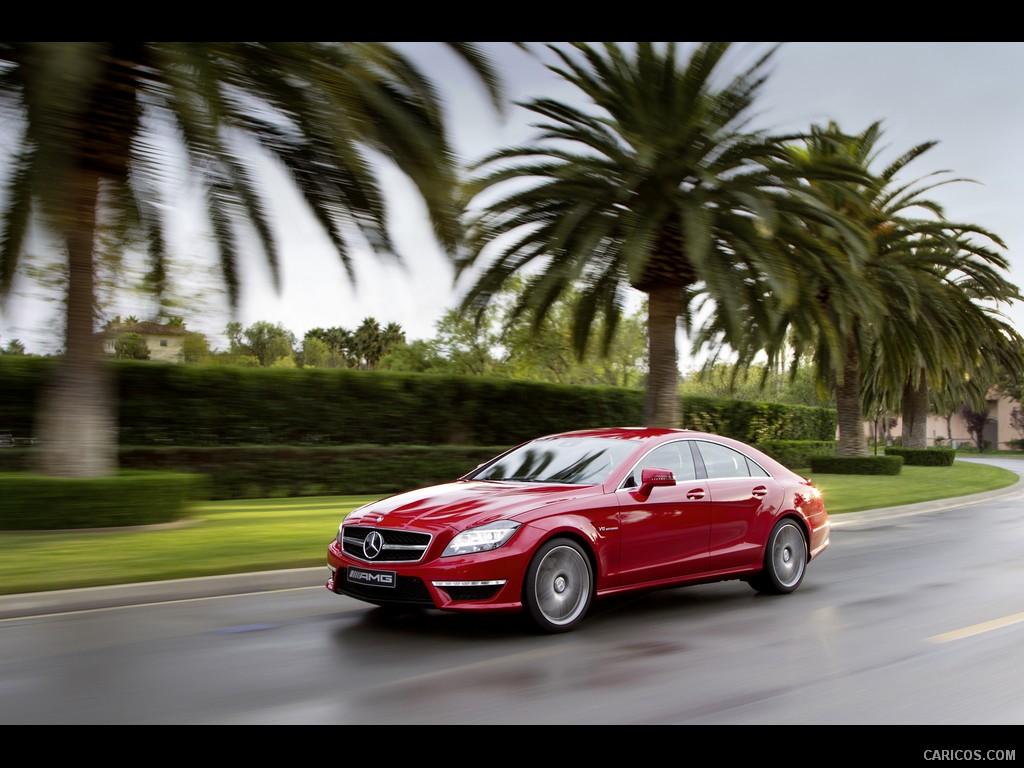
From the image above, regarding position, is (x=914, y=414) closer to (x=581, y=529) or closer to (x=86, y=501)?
(x=86, y=501)

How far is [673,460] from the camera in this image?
26.6 ft

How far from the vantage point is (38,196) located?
10008 millimetres

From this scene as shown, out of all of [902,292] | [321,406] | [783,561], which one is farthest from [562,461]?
[902,292]

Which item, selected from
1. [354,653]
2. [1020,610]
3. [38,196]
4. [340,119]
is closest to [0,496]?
[38,196]

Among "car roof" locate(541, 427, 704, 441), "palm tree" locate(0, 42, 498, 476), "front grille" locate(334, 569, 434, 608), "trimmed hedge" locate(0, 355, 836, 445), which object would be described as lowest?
"front grille" locate(334, 569, 434, 608)

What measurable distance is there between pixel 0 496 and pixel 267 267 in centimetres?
462

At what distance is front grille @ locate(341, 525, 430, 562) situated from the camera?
659cm

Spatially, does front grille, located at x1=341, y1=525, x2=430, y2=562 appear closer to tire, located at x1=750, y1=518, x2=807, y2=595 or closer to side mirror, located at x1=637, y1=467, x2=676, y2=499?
side mirror, located at x1=637, y1=467, x2=676, y2=499

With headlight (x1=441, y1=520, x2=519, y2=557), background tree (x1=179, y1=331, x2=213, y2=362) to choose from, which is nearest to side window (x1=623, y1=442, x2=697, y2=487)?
headlight (x1=441, y1=520, x2=519, y2=557)

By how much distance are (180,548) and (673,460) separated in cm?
580

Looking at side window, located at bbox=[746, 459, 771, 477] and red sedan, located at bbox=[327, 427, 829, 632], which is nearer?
red sedan, located at bbox=[327, 427, 829, 632]

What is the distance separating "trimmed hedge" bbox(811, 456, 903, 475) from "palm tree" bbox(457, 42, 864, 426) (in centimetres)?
1363
